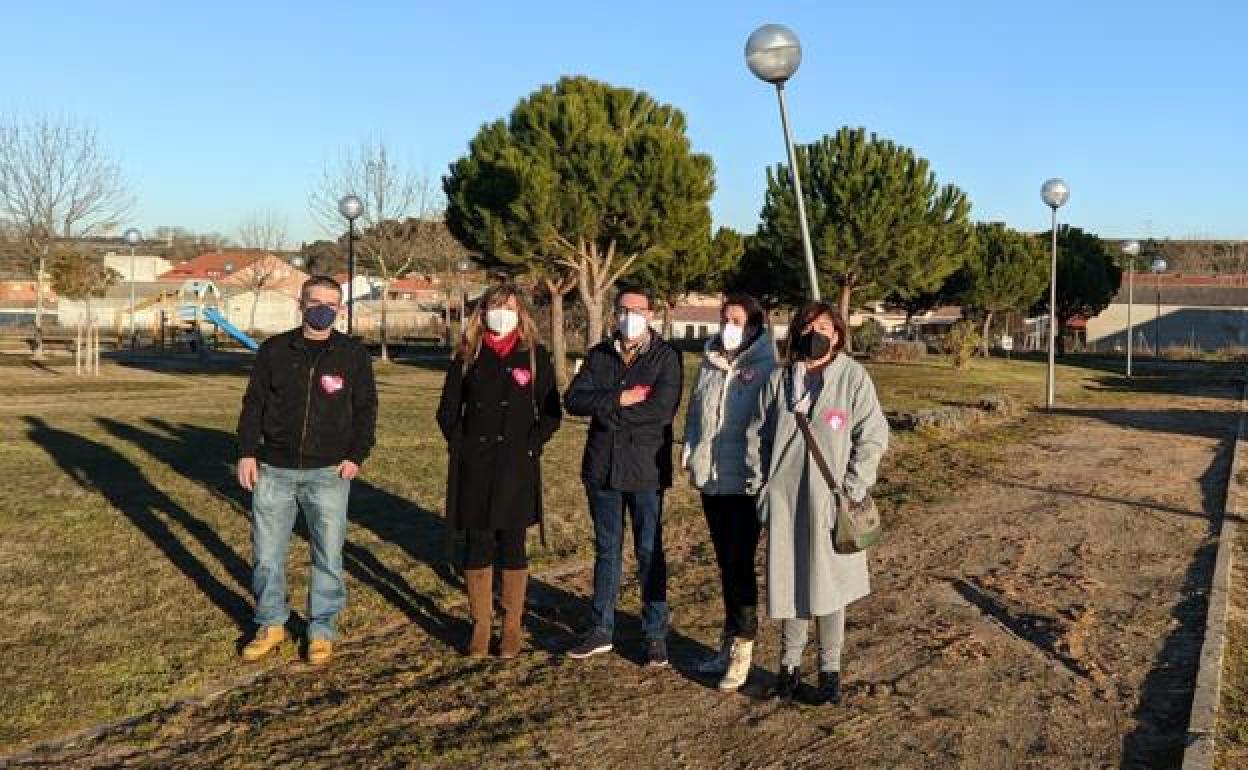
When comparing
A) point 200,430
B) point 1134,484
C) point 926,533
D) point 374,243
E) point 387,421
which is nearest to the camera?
point 926,533

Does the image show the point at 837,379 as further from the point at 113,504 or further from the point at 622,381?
the point at 113,504

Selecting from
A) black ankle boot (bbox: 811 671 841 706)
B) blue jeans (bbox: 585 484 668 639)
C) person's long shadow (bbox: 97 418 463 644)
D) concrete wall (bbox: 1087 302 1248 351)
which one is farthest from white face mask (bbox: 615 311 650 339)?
concrete wall (bbox: 1087 302 1248 351)

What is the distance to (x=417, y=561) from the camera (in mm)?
6953

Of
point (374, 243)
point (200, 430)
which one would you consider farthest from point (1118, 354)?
point (200, 430)

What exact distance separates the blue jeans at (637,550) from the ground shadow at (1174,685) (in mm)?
1956

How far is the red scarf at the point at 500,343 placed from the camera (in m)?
4.82

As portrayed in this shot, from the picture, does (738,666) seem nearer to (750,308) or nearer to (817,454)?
(817,454)

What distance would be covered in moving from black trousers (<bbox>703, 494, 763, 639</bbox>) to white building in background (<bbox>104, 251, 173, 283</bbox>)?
3706 inches

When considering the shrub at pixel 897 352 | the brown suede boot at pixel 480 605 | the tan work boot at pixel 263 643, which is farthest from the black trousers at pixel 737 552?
the shrub at pixel 897 352

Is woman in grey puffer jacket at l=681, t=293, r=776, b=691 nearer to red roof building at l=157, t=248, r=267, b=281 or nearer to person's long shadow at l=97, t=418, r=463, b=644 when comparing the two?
person's long shadow at l=97, t=418, r=463, b=644

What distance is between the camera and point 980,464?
12.0 m

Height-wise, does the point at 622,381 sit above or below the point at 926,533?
above

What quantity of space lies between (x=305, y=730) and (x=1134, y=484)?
886 cm

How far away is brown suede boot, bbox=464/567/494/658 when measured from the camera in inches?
194
